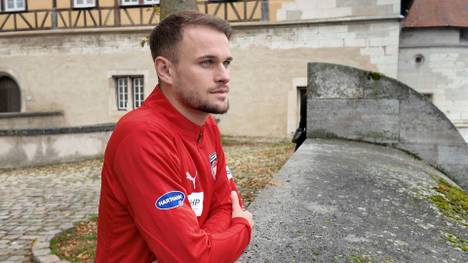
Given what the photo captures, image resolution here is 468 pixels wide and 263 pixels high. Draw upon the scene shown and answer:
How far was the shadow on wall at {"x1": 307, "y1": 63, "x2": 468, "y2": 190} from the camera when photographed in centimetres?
638

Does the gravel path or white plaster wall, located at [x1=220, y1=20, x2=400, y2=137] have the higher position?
white plaster wall, located at [x1=220, y1=20, x2=400, y2=137]

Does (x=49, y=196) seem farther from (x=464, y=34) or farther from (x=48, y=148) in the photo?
(x=464, y=34)

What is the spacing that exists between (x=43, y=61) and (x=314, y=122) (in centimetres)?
1323

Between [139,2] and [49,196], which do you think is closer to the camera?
[49,196]

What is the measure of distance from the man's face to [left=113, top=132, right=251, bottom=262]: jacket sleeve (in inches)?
7.9

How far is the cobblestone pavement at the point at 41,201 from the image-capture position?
186 inches

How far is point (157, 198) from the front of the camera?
1.28 metres

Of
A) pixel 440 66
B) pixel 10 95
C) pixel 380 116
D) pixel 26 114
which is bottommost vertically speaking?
pixel 26 114

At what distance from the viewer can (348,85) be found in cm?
645

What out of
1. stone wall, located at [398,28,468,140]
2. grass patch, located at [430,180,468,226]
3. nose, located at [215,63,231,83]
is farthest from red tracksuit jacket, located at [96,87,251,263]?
stone wall, located at [398,28,468,140]

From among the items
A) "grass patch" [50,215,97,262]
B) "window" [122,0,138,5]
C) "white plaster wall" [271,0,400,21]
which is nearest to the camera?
"grass patch" [50,215,97,262]

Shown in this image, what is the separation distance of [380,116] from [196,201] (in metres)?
5.47

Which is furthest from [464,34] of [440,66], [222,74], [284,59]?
[222,74]

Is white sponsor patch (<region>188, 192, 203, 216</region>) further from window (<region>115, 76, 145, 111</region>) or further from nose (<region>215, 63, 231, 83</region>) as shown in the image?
window (<region>115, 76, 145, 111</region>)
